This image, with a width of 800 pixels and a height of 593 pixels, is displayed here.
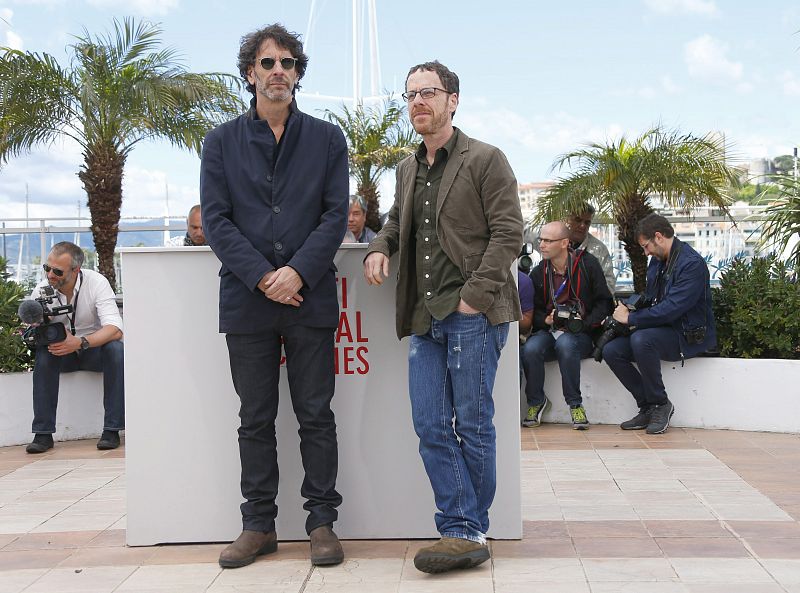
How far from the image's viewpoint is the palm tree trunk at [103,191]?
1408cm

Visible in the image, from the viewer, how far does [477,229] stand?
13.2 feet

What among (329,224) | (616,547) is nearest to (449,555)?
(616,547)

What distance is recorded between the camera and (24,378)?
7.62 m

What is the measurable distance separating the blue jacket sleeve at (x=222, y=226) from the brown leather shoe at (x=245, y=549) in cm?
102

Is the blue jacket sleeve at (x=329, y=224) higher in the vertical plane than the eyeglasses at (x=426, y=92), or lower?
lower

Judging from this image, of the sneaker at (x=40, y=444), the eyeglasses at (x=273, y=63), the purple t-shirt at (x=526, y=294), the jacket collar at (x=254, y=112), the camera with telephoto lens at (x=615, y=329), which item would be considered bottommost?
the sneaker at (x=40, y=444)

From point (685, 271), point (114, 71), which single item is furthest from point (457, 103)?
point (114, 71)

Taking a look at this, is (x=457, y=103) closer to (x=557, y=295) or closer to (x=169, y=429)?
(x=169, y=429)

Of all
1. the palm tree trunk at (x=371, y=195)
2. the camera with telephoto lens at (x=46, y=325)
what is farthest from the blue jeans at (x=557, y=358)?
the palm tree trunk at (x=371, y=195)

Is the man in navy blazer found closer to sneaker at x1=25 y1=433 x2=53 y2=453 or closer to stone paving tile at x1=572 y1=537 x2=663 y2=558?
stone paving tile at x1=572 y1=537 x2=663 y2=558

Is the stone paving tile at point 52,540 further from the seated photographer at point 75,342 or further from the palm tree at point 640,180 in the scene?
the palm tree at point 640,180

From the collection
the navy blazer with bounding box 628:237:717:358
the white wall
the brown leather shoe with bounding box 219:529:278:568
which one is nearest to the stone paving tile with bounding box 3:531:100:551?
the brown leather shoe with bounding box 219:529:278:568

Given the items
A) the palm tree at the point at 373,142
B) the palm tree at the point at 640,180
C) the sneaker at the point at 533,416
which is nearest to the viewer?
the sneaker at the point at 533,416

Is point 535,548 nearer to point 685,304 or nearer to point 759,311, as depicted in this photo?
point 685,304
